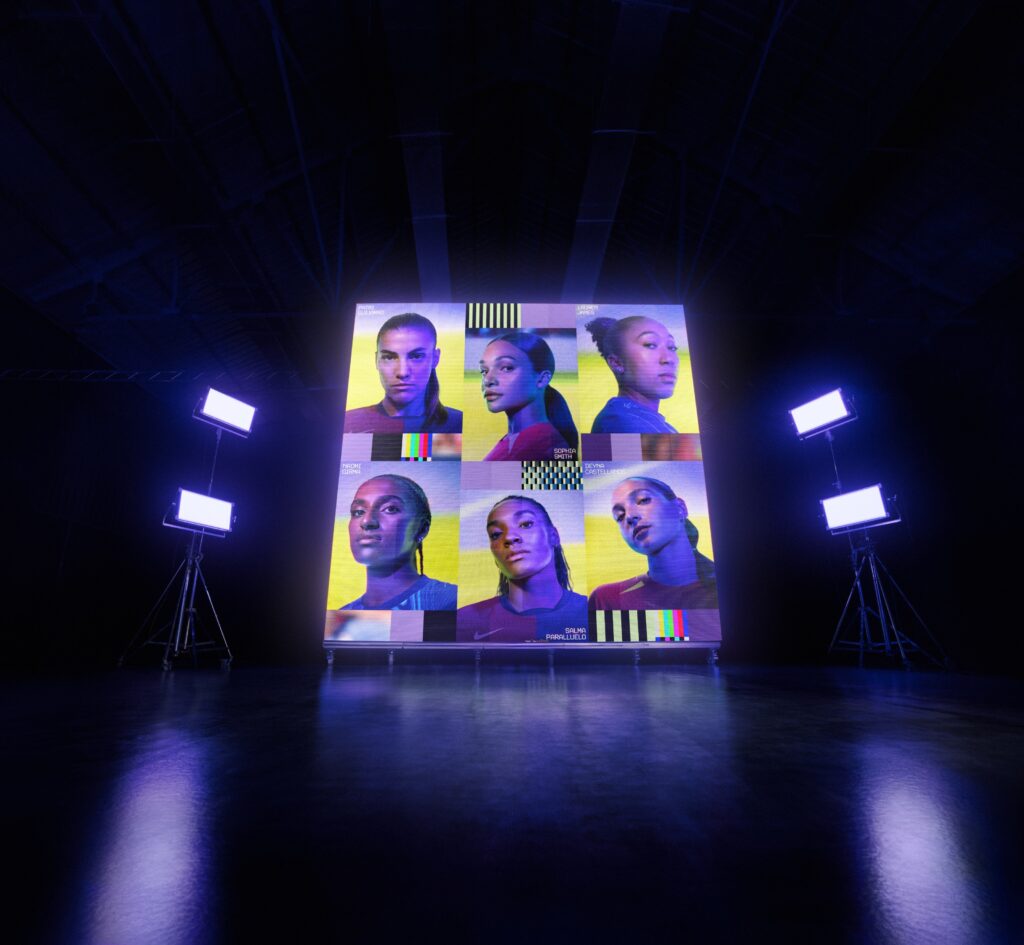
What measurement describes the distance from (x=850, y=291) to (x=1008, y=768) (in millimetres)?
6348

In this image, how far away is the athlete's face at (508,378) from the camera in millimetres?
5160

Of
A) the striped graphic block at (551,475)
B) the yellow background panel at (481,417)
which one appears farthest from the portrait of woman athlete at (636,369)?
the striped graphic block at (551,475)

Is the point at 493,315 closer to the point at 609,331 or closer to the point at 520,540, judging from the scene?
the point at 609,331

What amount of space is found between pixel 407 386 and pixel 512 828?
4.53 meters

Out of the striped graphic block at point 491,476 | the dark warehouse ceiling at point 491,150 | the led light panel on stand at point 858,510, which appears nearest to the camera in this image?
the dark warehouse ceiling at point 491,150

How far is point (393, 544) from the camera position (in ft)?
15.5

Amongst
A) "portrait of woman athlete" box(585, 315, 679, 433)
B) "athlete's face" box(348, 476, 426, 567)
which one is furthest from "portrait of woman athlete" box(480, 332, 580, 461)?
"athlete's face" box(348, 476, 426, 567)

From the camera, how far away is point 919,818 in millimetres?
1096

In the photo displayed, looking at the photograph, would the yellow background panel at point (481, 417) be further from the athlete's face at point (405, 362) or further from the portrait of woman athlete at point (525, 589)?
the portrait of woman athlete at point (525, 589)

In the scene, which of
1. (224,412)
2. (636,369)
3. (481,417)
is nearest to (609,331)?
(636,369)

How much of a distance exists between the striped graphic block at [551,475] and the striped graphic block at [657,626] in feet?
3.87

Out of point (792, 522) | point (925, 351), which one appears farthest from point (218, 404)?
point (925, 351)

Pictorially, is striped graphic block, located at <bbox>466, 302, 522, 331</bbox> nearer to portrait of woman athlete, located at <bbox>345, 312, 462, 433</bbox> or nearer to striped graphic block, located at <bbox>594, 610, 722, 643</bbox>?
portrait of woman athlete, located at <bbox>345, 312, 462, 433</bbox>

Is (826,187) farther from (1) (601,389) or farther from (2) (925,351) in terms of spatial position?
(1) (601,389)
